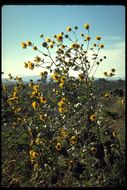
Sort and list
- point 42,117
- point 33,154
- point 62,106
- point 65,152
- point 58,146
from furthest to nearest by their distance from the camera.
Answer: point 62,106 → point 42,117 → point 65,152 → point 58,146 → point 33,154

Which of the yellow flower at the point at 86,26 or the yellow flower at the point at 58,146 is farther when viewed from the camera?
the yellow flower at the point at 86,26

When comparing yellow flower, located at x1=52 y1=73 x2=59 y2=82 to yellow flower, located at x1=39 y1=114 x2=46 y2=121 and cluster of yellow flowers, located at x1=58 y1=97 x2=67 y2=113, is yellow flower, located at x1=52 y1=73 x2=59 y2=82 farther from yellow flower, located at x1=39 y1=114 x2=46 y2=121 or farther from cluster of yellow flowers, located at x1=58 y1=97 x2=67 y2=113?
yellow flower, located at x1=39 y1=114 x2=46 y2=121

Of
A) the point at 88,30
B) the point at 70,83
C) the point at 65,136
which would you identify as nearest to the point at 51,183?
the point at 65,136

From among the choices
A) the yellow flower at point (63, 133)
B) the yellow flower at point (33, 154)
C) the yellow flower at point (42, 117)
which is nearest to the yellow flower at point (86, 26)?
the yellow flower at point (42, 117)

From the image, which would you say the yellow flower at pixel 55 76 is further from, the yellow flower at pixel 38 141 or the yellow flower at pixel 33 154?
the yellow flower at pixel 33 154

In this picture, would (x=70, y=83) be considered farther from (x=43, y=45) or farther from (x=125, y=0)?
(x=125, y=0)

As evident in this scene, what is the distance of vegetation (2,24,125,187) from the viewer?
3998 mm

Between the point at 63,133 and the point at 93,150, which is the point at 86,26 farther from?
the point at 93,150

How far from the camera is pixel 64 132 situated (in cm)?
483

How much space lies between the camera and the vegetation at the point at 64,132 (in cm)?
400

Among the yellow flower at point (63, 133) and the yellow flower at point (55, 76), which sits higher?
the yellow flower at point (55, 76)

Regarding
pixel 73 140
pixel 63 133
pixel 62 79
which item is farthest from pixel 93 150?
pixel 62 79

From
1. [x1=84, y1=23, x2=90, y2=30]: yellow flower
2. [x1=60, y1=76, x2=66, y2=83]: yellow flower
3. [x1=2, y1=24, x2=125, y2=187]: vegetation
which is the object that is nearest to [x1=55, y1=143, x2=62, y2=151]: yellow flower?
[x1=2, y1=24, x2=125, y2=187]: vegetation

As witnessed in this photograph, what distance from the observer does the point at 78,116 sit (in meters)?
5.07
